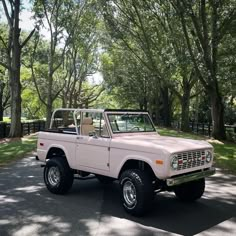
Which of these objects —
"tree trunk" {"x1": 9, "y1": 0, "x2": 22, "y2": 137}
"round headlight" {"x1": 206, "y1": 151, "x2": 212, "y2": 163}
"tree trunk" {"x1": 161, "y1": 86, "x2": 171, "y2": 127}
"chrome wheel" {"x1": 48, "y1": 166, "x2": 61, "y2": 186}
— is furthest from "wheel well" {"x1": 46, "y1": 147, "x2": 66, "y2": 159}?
"tree trunk" {"x1": 161, "y1": 86, "x2": 171, "y2": 127}

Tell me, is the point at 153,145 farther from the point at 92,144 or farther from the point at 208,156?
the point at 92,144

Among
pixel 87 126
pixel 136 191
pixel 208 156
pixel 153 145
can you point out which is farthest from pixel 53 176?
pixel 208 156

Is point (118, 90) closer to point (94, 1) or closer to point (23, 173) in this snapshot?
point (94, 1)

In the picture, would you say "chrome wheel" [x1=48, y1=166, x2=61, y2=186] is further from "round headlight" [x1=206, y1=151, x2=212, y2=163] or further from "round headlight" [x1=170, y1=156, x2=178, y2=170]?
"round headlight" [x1=206, y1=151, x2=212, y2=163]

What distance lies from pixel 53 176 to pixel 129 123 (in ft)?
7.09

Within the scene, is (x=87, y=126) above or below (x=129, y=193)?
above

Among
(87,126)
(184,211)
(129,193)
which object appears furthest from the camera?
(87,126)

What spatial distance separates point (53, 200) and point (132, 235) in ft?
8.47

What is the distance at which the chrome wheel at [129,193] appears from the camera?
6496mm

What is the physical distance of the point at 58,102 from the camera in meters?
63.7

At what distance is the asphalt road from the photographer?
563 centimetres

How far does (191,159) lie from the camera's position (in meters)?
6.55

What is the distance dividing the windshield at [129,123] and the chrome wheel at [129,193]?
4.15ft

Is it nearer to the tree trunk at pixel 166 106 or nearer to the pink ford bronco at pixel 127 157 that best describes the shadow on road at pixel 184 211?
the pink ford bronco at pixel 127 157
